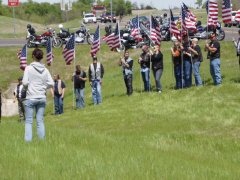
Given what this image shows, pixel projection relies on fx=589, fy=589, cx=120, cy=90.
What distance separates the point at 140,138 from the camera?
15242 millimetres

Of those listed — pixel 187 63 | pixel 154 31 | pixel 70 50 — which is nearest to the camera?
pixel 187 63

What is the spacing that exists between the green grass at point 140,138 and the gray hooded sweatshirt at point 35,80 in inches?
39.1

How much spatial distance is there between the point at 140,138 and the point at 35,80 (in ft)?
13.4

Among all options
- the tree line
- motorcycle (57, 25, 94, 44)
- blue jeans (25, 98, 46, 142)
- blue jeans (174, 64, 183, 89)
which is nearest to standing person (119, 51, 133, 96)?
blue jeans (174, 64, 183, 89)

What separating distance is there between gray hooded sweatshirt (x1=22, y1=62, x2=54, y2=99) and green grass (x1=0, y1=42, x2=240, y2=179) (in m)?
0.99

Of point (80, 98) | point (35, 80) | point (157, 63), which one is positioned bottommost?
point (80, 98)

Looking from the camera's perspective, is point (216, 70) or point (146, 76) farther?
point (146, 76)

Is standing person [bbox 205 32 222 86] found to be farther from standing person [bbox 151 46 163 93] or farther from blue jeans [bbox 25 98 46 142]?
blue jeans [bbox 25 98 46 142]

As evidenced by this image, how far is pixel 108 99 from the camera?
86.0 ft

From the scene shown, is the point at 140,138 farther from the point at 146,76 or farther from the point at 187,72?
the point at 146,76

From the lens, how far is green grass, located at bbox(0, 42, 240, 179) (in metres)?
9.25

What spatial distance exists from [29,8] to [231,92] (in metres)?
135

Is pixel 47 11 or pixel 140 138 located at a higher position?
pixel 47 11

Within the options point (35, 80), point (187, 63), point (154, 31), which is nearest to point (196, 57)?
point (187, 63)
